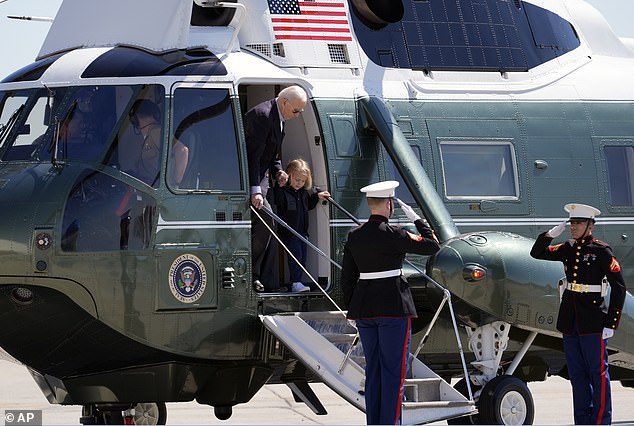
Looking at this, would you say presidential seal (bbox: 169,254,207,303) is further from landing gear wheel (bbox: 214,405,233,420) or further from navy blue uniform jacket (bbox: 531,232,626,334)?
navy blue uniform jacket (bbox: 531,232,626,334)

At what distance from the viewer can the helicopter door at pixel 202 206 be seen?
10984 millimetres

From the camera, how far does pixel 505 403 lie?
11547 millimetres

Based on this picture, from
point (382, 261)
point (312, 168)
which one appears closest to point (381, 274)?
point (382, 261)

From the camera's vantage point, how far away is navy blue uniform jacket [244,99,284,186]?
11.5 metres

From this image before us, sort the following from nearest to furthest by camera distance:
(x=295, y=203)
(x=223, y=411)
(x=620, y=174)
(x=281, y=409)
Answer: (x=295, y=203) < (x=223, y=411) < (x=620, y=174) < (x=281, y=409)

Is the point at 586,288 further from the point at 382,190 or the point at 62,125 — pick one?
the point at 62,125

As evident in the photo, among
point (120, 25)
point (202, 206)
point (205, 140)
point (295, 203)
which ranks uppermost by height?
point (120, 25)

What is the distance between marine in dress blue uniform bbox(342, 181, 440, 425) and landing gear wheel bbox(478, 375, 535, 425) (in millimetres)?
1402

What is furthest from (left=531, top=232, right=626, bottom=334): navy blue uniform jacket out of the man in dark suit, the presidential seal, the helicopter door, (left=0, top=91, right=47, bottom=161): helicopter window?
(left=0, top=91, right=47, bottom=161): helicopter window

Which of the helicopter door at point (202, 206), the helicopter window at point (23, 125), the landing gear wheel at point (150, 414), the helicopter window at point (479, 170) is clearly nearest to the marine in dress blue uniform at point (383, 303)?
the helicopter door at point (202, 206)

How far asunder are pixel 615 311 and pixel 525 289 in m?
0.81

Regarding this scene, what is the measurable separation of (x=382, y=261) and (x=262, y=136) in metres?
1.89

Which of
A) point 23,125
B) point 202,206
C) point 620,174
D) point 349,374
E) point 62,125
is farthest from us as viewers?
point 620,174

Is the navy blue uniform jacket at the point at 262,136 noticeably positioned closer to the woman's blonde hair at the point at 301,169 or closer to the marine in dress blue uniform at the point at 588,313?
the woman's blonde hair at the point at 301,169
